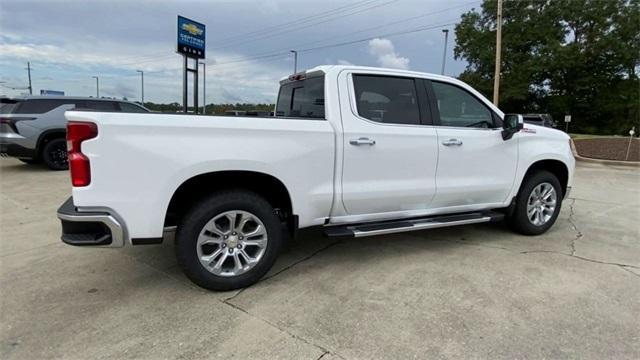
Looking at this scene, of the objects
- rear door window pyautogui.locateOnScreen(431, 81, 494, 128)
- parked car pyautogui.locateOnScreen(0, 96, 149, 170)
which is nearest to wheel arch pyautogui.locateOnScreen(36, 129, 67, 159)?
parked car pyautogui.locateOnScreen(0, 96, 149, 170)

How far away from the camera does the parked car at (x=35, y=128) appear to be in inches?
339

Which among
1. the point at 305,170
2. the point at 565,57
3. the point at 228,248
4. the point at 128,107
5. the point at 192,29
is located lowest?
the point at 228,248

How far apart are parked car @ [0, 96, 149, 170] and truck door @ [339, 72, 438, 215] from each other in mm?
6394

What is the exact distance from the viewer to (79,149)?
8.88 ft

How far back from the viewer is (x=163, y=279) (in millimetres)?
3500

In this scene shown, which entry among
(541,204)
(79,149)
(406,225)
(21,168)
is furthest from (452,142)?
(21,168)

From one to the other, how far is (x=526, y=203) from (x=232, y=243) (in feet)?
11.4

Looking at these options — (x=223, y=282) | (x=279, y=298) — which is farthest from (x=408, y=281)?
(x=223, y=282)

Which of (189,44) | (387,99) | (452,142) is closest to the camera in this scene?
(387,99)

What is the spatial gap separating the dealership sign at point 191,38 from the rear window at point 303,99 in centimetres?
1143

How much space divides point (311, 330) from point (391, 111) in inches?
84.8

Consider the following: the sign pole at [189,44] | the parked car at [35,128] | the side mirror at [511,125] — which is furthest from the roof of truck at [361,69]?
the sign pole at [189,44]

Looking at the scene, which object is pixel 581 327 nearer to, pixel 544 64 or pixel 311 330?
pixel 311 330

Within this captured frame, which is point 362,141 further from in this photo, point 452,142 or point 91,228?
point 91,228
